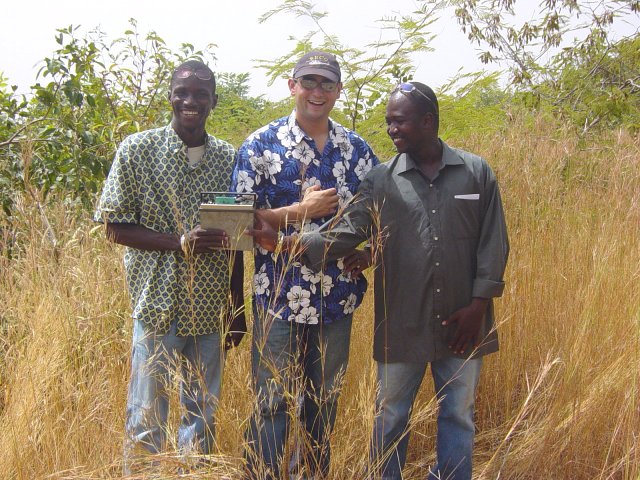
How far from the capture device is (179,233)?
2.57 metres

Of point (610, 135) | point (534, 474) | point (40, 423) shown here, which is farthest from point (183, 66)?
point (610, 135)

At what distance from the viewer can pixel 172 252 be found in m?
2.62

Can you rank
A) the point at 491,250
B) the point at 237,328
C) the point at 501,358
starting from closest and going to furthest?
1. the point at 491,250
2. the point at 237,328
3. the point at 501,358

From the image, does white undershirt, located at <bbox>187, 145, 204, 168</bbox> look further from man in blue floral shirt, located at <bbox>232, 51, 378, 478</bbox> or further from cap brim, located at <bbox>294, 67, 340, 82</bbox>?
cap brim, located at <bbox>294, 67, 340, 82</bbox>

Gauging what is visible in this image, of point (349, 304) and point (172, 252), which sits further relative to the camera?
point (349, 304)

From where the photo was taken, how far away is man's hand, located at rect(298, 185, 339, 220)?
2586 millimetres

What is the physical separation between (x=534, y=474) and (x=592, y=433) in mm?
278

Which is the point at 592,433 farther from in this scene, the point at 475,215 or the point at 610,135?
the point at 610,135

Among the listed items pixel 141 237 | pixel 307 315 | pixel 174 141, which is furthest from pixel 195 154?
pixel 307 315

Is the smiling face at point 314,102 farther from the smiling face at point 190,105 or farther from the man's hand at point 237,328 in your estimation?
the man's hand at point 237,328

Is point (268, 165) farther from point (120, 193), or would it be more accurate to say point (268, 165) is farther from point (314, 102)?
point (120, 193)

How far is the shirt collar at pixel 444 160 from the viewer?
2584 mm

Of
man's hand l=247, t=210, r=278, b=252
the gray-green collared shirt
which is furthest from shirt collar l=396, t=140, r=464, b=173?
man's hand l=247, t=210, r=278, b=252

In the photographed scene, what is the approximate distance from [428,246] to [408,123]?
1.49 ft
